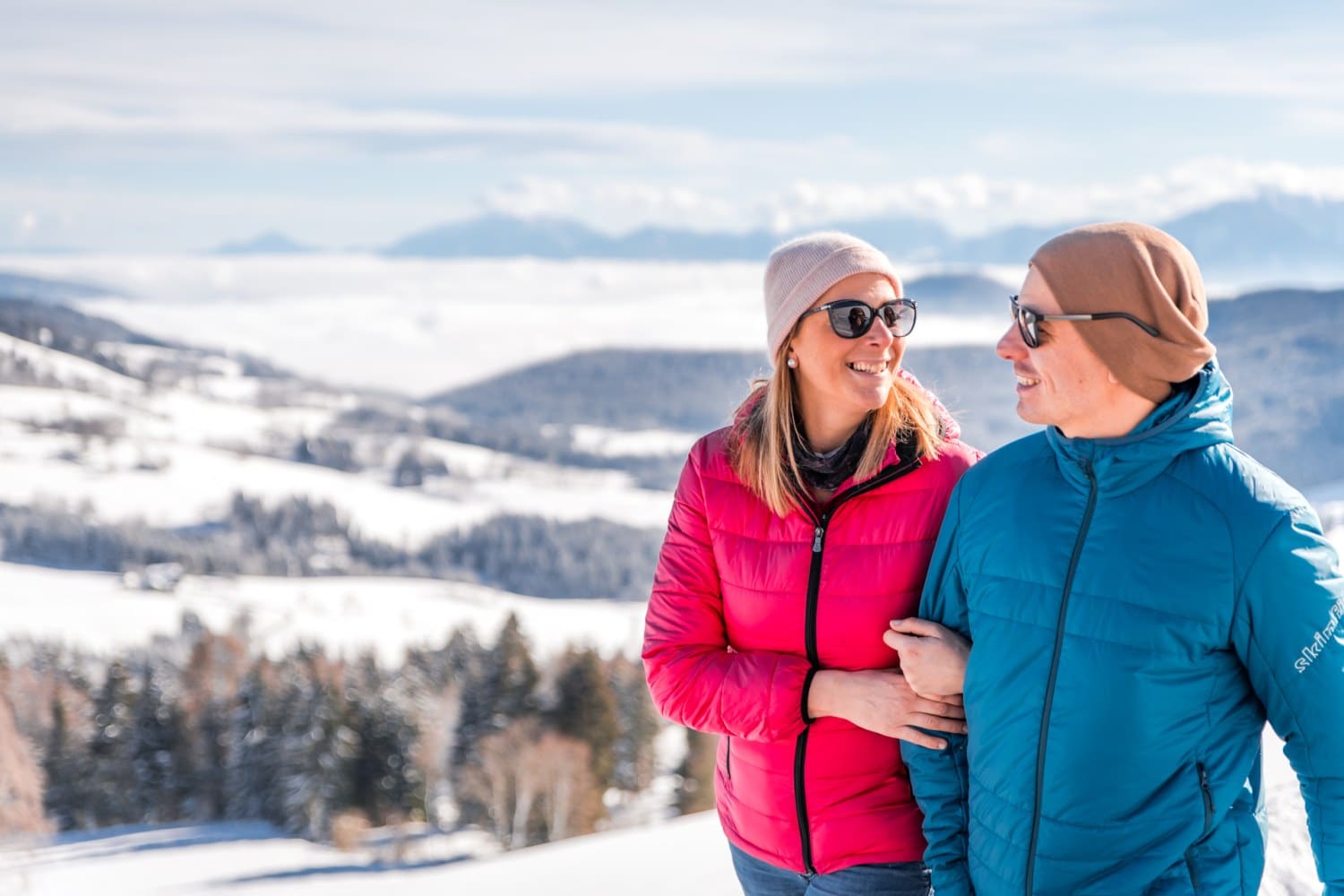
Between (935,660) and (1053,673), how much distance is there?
337 mm

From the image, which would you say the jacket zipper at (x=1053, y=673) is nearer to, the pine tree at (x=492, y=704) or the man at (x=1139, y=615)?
the man at (x=1139, y=615)

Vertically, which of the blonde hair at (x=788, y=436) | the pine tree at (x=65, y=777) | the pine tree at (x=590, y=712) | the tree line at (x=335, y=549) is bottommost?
the tree line at (x=335, y=549)

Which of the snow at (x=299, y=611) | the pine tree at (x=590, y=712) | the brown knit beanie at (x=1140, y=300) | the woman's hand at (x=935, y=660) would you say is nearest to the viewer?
the brown knit beanie at (x=1140, y=300)

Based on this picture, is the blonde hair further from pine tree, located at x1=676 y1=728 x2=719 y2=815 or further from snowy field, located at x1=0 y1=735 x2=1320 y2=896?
pine tree, located at x1=676 y1=728 x2=719 y2=815

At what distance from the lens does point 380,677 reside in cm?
3856

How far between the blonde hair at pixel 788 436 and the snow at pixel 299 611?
68337 millimetres

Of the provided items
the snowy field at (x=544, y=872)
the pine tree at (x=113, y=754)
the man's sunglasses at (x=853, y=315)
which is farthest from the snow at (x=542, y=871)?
the pine tree at (x=113, y=754)

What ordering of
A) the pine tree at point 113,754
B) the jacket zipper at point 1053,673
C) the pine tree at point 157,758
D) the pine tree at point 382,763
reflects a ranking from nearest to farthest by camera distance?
the jacket zipper at point 1053,673 → the pine tree at point 382,763 → the pine tree at point 157,758 → the pine tree at point 113,754

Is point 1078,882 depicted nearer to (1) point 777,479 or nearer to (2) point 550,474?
(1) point 777,479

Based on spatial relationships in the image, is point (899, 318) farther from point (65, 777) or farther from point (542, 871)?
point (65, 777)

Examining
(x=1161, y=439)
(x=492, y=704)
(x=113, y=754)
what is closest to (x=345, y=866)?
(x=492, y=704)

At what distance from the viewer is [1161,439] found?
8.76 feet

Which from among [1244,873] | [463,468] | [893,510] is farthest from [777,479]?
[463,468]

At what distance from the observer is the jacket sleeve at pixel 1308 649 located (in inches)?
95.8
